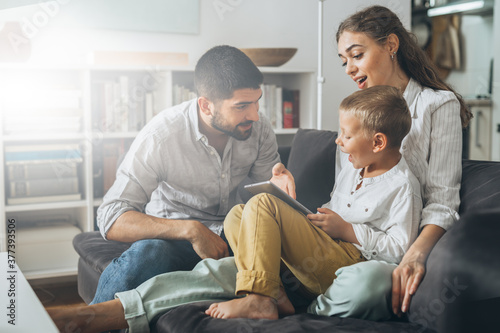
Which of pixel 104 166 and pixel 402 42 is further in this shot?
pixel 104 166

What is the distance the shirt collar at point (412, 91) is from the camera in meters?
1.66

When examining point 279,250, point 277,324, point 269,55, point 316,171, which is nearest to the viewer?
point 277,324

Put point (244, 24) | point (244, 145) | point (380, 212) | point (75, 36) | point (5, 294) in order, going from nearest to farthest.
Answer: point (5, 294) → point (380, 212) → point (244, 145) → point (75, 36) → point (244, 24)

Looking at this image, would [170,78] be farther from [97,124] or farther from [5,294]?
[5,294]

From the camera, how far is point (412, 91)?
5.51ft

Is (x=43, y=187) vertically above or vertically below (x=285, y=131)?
below

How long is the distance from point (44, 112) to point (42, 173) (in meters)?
0.31

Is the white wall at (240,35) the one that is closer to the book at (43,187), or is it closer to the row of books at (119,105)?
the row of books at (119,105)

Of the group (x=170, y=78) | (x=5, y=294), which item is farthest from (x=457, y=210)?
(x=170, y=78)

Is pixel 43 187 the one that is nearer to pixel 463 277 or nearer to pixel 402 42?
pixel 402 42

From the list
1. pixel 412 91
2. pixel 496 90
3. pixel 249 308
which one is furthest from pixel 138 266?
pixel 496 90

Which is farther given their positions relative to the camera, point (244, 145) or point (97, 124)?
point (97, 124)

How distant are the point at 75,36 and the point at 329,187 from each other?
1.77 metres

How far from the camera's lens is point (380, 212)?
4.87 ft
